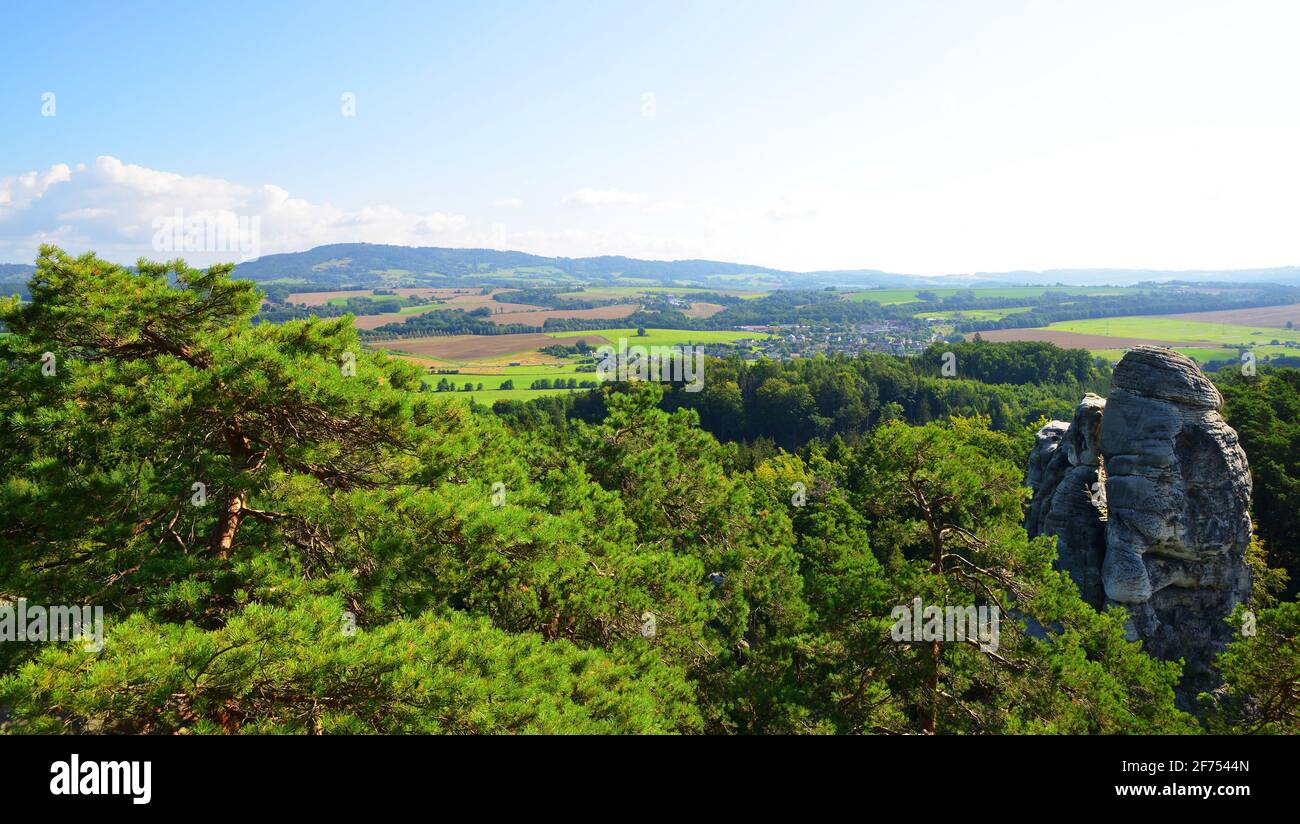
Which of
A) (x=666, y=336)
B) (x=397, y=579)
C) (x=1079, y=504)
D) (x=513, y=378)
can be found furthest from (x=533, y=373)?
(x=397, y=579)

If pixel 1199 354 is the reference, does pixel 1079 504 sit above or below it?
below

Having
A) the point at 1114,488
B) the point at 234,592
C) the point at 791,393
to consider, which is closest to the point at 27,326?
the point at 234,592

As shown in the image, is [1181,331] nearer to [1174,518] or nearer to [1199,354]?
[1199,354]

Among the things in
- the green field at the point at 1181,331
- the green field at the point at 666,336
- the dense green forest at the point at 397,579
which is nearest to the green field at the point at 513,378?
the green field at the point at 666,336

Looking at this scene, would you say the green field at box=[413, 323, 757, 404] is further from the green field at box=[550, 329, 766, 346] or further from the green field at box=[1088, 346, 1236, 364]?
the green field at box=[1088, 346, 1236, 364]

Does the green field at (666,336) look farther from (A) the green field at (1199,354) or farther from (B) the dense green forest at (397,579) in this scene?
(B) the dense green forest at (397,579)

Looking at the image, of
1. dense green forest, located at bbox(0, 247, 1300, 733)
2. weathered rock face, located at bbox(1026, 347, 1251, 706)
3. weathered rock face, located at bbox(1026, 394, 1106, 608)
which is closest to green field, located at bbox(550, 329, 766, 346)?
weathered rock face, located at bbox(1026, 394, 1106, 608)
